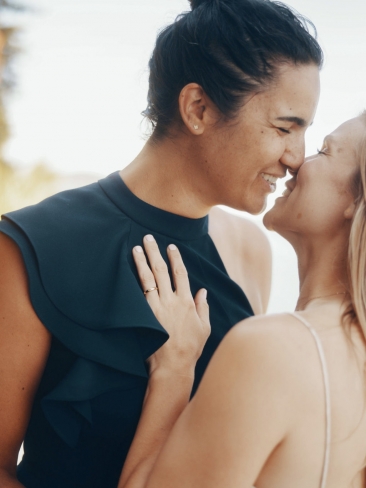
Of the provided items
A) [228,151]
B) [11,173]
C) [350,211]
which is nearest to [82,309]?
[228,151]

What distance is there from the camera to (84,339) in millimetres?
1307

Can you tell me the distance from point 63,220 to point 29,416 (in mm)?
443

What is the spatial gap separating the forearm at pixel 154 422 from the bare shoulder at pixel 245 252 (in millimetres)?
507

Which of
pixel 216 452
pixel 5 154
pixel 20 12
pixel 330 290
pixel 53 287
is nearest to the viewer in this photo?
pixel 216 452

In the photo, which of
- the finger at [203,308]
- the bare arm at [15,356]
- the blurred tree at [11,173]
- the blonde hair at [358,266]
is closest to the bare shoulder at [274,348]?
the blonde hair at [358,266]

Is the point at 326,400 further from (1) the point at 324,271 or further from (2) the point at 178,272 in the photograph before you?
(2) the point at 178,272

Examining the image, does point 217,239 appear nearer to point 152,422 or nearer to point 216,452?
point 152,422

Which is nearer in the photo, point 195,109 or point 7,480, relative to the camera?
point 7,480

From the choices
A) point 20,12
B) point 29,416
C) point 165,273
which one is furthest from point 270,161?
point 20,12

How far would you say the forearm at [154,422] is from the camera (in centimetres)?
115

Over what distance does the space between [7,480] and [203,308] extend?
0.56 metres

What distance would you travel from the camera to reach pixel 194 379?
1.38m

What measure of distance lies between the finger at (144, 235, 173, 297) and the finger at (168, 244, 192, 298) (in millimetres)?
33

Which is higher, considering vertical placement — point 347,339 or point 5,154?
point 5,154
